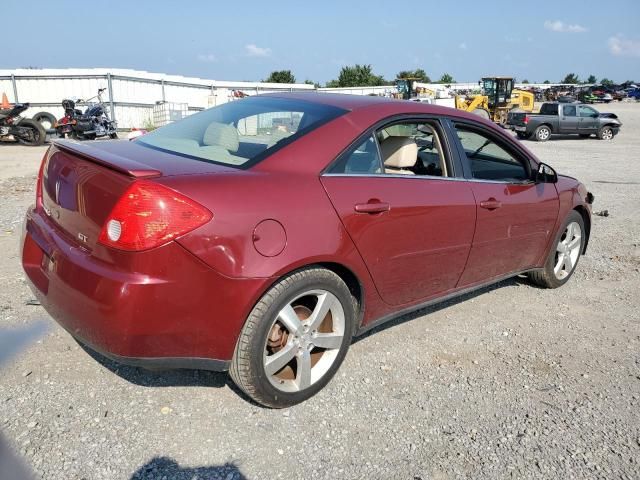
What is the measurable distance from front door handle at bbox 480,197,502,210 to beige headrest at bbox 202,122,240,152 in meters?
1.71

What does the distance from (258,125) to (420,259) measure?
4.23 feet

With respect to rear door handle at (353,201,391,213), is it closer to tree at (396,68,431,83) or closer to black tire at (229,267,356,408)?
black tire at (229,267,356,408)

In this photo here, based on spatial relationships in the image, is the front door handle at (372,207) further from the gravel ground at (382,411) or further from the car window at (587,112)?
the car window at (587,112)

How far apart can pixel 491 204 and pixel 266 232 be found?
1899mm

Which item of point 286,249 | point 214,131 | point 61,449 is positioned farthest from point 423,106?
point 61,449

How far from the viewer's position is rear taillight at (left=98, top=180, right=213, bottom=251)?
7.55 feet

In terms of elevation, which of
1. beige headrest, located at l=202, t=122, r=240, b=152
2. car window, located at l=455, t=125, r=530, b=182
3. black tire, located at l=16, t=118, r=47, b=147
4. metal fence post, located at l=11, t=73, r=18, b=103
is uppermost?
metal fence post, located at l=11, t=73, r=18, b=103

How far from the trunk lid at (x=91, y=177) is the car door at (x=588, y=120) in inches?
969

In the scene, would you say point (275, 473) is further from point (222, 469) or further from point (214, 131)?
point (214, 131)

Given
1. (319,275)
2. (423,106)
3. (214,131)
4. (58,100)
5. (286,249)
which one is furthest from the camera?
(58,100)

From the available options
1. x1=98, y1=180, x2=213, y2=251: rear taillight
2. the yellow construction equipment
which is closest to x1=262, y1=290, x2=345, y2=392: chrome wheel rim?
x1=98, y1=180, x2=213, y2=251: rear taillight

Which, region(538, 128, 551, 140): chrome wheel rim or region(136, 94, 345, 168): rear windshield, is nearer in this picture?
region(136, 94, 345, 168): rear windshield

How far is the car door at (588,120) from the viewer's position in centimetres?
2369

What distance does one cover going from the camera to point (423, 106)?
358cm
